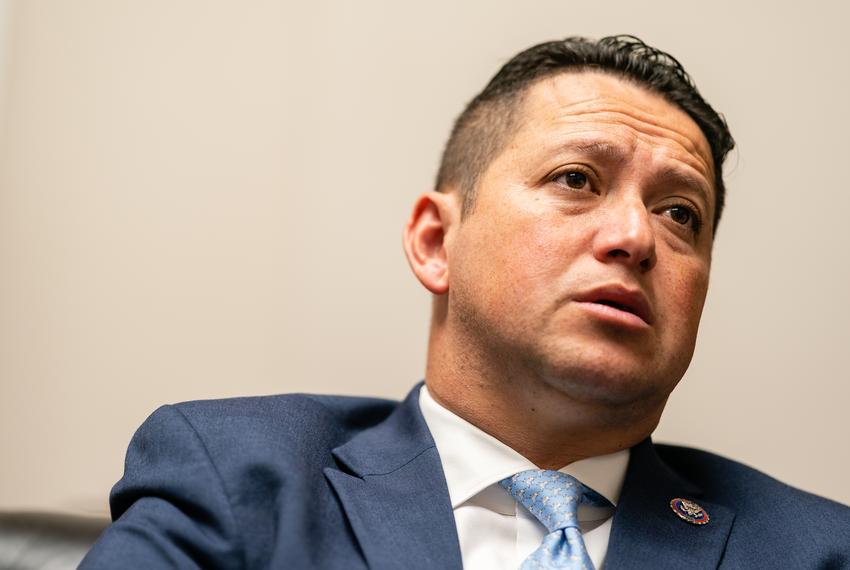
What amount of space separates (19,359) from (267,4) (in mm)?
1174

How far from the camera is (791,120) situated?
7.27 feet

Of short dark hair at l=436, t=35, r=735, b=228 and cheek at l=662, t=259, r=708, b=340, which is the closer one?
cheek at l=662, t=259, r=708, b=340

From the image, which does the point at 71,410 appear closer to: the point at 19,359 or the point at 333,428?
the point at 19,359

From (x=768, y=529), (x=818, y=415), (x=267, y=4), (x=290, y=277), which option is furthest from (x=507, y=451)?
(x=267, y=4)

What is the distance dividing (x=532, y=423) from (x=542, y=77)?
2.48ft

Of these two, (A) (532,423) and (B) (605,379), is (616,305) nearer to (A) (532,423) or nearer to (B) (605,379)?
(B) (605,379)

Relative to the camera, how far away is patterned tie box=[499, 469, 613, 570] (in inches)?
52.6

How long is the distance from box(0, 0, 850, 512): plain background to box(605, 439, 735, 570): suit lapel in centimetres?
64

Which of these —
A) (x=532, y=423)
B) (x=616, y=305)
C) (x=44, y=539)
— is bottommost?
→ (x=44, y=539)

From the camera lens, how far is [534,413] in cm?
153

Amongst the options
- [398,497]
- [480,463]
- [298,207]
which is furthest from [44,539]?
[298,207]

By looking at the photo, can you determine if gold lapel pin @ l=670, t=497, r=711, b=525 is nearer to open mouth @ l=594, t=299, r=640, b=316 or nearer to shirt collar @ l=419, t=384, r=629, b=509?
shirt collar @ l=419, t=384, r=629, b=509

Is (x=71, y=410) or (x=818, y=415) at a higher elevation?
(x=818, y=415)

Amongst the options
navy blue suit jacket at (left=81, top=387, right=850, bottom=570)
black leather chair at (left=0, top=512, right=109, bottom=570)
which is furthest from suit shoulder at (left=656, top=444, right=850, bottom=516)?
black leather chair at (left=0, top=512, right=109, bottom=570)
